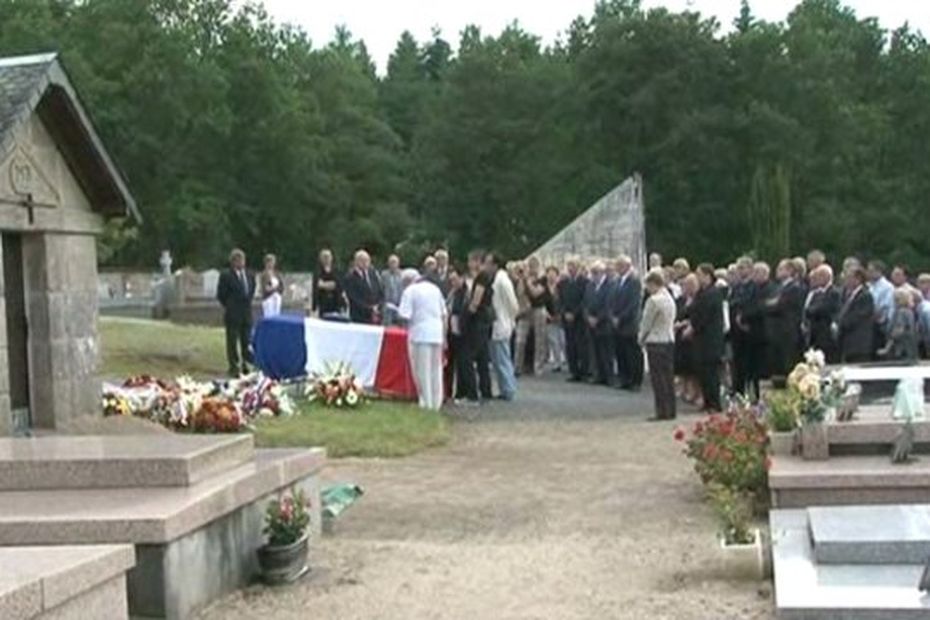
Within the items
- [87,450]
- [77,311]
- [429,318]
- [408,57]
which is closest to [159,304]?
[429,318]

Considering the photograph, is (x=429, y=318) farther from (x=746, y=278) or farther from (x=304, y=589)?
(x=304, y=589)

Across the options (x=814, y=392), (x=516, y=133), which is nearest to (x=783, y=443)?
(x=814, y=392)

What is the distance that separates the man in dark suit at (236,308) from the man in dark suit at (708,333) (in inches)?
269

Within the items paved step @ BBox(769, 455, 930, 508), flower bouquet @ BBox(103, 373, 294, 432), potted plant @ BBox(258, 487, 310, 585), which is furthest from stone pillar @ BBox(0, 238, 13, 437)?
paved step @ BBox(769, 455, 930, 508)

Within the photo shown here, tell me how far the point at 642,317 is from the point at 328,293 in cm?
634

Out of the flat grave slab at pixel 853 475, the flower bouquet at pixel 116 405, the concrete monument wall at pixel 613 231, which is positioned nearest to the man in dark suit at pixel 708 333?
the concrete monument wall at pixel 613 231

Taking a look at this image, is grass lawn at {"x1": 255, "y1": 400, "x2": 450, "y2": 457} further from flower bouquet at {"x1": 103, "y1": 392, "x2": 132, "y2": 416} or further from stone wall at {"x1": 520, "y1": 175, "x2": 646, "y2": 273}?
stone wall at {"x1": 520, "y1": 175, "x2": 646, "y2": 273}

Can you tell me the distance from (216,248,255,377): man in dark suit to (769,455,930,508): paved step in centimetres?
1278

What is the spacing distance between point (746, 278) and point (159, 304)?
88.0ft

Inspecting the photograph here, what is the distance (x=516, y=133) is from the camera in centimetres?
6762

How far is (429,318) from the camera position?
736 inches

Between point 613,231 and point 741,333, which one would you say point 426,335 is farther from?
point 613,231

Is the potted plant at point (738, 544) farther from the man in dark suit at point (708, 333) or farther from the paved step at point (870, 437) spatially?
the man in dark suit at point (708, 333)

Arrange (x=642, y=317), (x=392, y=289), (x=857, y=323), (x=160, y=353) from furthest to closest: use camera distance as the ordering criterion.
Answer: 1. (x=160, y=353)
2. (x=392, y=289)
3. (x=642, y=317)
4. (x=857, y=323)
